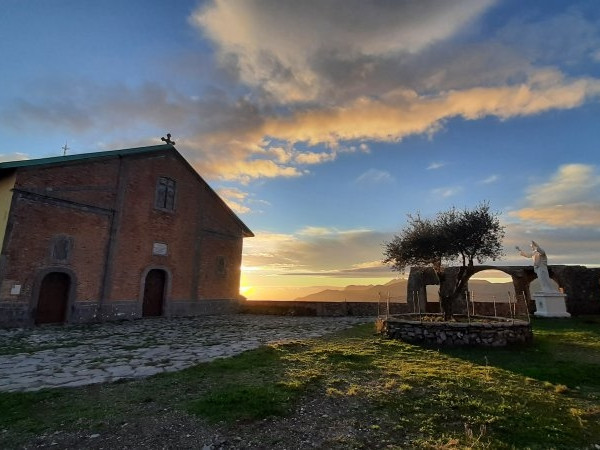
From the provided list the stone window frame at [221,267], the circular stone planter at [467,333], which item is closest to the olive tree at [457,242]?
the circular stone planter at [467,333]

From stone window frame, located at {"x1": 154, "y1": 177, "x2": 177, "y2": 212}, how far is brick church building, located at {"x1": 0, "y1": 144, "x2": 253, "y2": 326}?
0.20 ft

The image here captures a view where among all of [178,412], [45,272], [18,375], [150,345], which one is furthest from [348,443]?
[45,272]

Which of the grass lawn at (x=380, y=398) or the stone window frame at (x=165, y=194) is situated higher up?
the stone window frame at (x=165, y=194)

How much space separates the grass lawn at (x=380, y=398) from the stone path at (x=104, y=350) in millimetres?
809

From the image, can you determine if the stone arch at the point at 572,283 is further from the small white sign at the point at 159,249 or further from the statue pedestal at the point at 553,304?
the small white sign at the point at 159,249

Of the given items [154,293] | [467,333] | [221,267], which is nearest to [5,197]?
[154,293]

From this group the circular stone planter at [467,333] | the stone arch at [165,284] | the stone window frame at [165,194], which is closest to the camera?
the circular stone planter at [467,333]

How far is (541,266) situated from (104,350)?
71.2 feet

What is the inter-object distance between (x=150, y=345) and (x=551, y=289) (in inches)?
807

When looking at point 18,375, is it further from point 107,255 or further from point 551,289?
point 551,289

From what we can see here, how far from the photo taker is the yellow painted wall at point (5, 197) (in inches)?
520

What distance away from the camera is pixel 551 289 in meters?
18.5

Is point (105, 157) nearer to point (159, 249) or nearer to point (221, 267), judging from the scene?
point (159, 249)

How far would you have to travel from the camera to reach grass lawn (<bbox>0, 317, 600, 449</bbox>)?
413 centimetres
